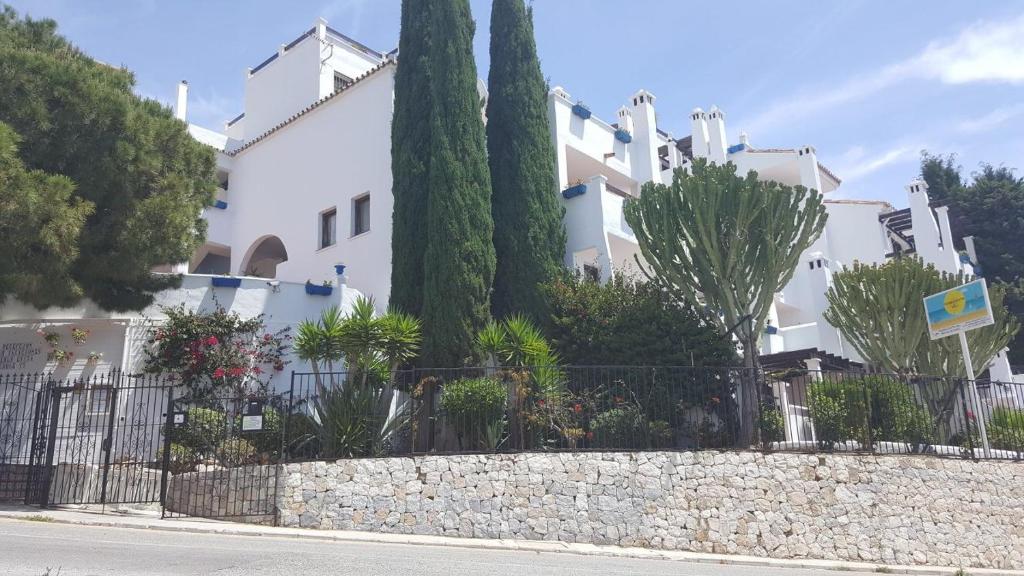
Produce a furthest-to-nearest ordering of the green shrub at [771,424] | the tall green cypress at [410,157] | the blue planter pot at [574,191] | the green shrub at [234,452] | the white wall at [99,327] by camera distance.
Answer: the blue planter pot at [574,191] → the tall green cypress at [410,157] → the white wall at [99,327] → the green shrub at [771,424] → the green shrub at [234,452]

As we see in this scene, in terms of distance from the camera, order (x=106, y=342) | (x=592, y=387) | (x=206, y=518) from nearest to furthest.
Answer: (x=206, y=518) → (x=592, y=387) → (x=106, y=342)

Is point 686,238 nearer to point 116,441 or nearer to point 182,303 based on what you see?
point 182,303

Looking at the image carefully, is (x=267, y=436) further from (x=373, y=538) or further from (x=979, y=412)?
(x=979, y=412)

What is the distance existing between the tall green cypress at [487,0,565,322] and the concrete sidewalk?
248 inches

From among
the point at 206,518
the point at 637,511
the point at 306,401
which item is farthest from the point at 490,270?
the point at 206,518

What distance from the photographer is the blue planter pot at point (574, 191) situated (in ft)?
64.6

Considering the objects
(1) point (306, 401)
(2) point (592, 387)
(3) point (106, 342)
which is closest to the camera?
(1) point (306, 401)

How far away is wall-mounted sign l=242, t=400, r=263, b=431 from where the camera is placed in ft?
38.5

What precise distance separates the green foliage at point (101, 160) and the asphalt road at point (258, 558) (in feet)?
16.3

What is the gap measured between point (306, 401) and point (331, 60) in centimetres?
1553

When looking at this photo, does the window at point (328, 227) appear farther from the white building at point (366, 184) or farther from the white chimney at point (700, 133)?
the white chimney at point (700, 133)

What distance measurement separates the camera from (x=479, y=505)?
38.9 ft

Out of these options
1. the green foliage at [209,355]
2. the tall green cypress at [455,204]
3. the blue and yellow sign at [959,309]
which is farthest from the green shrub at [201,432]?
the blue and yellow sign at [959,309]

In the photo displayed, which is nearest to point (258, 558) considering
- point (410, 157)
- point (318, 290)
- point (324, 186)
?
point (318, 290)
